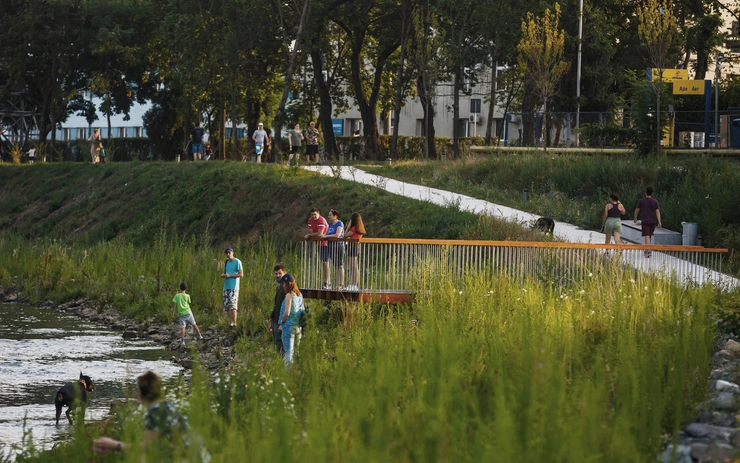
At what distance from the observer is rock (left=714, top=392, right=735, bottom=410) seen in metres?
12.2

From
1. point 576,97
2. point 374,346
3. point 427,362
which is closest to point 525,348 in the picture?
point 427,362

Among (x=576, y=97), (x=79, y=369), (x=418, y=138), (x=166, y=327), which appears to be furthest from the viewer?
(x=418, y=138)

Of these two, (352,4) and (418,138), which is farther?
(418,138)

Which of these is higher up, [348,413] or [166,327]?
[348,413]

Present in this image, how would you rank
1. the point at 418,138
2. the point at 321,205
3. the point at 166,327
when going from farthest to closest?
the point at 418,138
the point at 321,205
the point at 166,327

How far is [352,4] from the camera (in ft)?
190

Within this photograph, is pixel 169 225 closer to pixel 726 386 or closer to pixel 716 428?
pixel 726 386

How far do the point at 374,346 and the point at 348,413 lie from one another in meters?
3.17

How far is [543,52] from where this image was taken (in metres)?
49.3

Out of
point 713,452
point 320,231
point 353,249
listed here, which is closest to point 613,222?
point 320,231

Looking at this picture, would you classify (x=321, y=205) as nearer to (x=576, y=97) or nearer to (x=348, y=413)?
(x=576, y=97)

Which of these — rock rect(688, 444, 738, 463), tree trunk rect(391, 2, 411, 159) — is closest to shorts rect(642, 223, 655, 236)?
rock rect(688, 444, 738, 463)

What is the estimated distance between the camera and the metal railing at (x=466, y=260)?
22203 millimetres

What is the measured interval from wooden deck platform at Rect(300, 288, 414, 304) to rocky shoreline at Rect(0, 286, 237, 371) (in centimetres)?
197
